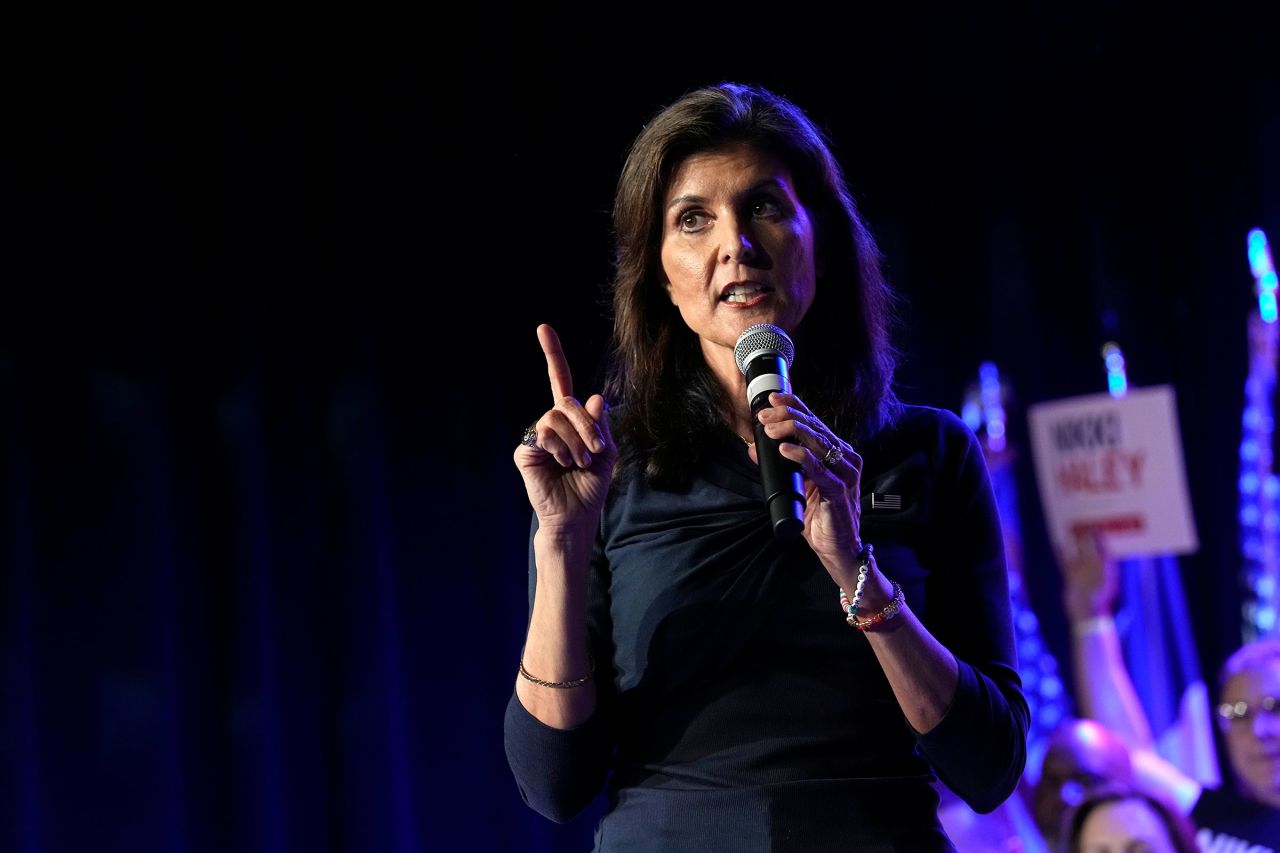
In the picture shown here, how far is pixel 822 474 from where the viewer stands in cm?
106

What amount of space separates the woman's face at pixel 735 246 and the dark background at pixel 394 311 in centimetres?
138

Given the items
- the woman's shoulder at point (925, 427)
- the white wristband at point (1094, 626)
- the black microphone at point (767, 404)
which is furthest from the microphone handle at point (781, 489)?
the white wristband at point (1094, 626)

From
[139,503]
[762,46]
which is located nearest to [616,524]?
[139,503]

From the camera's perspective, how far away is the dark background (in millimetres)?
2842

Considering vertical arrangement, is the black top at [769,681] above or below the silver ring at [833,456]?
below

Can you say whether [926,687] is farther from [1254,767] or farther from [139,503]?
[1254,767]

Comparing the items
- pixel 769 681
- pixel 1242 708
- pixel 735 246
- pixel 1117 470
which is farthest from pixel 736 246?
pixel 1242 708

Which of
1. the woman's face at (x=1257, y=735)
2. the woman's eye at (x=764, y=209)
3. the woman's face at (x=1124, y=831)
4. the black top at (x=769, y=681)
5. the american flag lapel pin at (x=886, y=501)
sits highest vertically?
the woman's eye at (x=764, y=209)

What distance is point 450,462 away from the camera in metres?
3.41

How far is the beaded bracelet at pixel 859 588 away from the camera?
1090 millimetres

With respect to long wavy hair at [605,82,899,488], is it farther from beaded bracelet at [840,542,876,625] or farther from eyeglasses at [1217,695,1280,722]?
eyeglasses at [1217,695,1280,722]

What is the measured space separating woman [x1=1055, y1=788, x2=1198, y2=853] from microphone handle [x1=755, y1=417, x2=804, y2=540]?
285 cm

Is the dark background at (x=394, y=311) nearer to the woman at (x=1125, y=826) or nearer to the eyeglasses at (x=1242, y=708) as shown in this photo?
the eyeglasses at (x=1242, y=708)

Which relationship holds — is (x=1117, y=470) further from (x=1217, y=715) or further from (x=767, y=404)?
(x=767, y=404)
